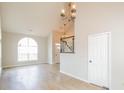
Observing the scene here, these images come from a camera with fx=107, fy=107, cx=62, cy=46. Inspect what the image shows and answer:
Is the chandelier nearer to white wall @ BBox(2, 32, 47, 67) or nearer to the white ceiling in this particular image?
the white ceiling

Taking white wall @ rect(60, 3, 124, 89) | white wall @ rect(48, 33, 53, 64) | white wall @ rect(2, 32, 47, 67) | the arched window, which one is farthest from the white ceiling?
white wall @ rect(60, 3, 124, 89)

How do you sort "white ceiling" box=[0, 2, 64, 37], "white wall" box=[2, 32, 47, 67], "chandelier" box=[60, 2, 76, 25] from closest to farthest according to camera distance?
"chandelier" box=[60, 2, 76, 25] < "white ceiling" box=[0, 2, 64, 37] < "white wall" box=[2, 32, 47, 67]

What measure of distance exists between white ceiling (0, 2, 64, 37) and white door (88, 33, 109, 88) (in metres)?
3.44

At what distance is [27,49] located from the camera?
30.6 ft

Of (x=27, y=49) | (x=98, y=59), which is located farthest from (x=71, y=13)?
(x=27, y=49)

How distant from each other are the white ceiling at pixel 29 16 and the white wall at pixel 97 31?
219 cm

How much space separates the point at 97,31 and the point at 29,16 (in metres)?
4.36

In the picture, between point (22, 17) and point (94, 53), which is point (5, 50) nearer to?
point (22, 17)

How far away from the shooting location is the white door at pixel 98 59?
371cm

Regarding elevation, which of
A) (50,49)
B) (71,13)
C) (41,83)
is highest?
(71,13)

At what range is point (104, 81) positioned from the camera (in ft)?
12.4

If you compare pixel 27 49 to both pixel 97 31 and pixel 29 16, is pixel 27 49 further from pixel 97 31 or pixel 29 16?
pixel 97 31

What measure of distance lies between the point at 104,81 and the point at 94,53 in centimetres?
107

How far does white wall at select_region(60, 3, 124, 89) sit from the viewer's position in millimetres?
3248
